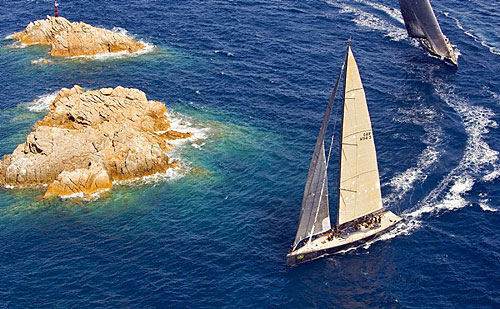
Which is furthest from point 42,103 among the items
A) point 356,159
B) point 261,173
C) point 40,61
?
point 356,159

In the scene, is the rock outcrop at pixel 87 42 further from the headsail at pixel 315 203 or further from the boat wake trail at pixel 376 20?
the headsail at pixel 315 203

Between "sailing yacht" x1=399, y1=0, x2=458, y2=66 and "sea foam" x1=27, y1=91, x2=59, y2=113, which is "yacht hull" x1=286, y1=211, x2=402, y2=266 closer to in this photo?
"sailing yacht" x1=399, y1=0, x2=458, y2=66

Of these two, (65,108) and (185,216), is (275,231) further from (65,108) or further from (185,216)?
(65,108)

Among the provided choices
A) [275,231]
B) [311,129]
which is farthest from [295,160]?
[275,231]

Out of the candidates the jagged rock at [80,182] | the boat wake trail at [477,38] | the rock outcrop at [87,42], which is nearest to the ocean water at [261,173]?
the boat wake trail at [477,38]

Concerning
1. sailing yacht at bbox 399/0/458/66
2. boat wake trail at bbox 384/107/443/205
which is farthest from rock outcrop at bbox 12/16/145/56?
boat wake trail at bbox 384/107/443/205
